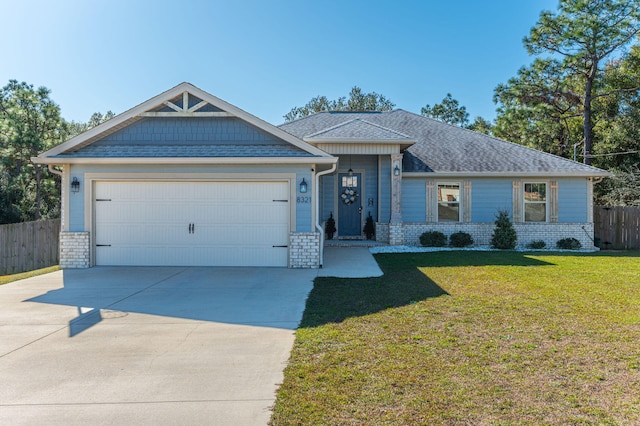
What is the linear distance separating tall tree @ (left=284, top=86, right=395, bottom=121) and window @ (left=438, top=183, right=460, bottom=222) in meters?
25.4

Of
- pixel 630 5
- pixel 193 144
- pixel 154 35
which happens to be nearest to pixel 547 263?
pixel 193 144

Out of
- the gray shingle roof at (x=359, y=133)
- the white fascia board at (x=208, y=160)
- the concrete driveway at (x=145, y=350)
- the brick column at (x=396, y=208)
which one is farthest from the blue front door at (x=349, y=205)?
the concrete driveway at (x=145, y=350)

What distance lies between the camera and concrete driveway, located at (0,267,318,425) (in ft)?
11.0

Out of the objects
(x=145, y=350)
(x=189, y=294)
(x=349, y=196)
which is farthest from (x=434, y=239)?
(x=145, y=350)

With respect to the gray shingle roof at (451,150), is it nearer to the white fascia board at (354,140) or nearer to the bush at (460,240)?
the white fascia board at (354,140)

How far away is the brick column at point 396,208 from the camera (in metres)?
14.0

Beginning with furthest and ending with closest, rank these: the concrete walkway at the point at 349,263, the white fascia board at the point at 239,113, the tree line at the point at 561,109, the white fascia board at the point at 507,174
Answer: the tree line at the point at 561,109, the white fascia board at the point at 507,174, the white fascia board at the point at 239,113, the concrete walkway at the point at 349,263

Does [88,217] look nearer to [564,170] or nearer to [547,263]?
[547,263]

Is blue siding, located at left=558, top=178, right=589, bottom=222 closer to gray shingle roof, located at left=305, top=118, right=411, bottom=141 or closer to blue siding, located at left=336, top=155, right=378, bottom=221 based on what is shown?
gray shingle roof, located at left=305, top=118, right=411, bottom=141

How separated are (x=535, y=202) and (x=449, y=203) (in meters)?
3.08

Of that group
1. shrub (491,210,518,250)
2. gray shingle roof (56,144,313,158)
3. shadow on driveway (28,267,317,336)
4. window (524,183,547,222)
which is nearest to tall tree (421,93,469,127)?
window (524,183,547,222)

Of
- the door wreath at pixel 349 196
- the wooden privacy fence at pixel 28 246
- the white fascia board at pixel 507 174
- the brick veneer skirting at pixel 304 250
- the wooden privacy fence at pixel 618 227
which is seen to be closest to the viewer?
the brick veneer skirting at pixel 304 250

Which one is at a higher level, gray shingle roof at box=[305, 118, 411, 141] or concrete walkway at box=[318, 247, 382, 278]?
gray shingle roof at box=[305, 118, 411, 141]

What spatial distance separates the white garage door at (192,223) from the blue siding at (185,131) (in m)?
1.13
